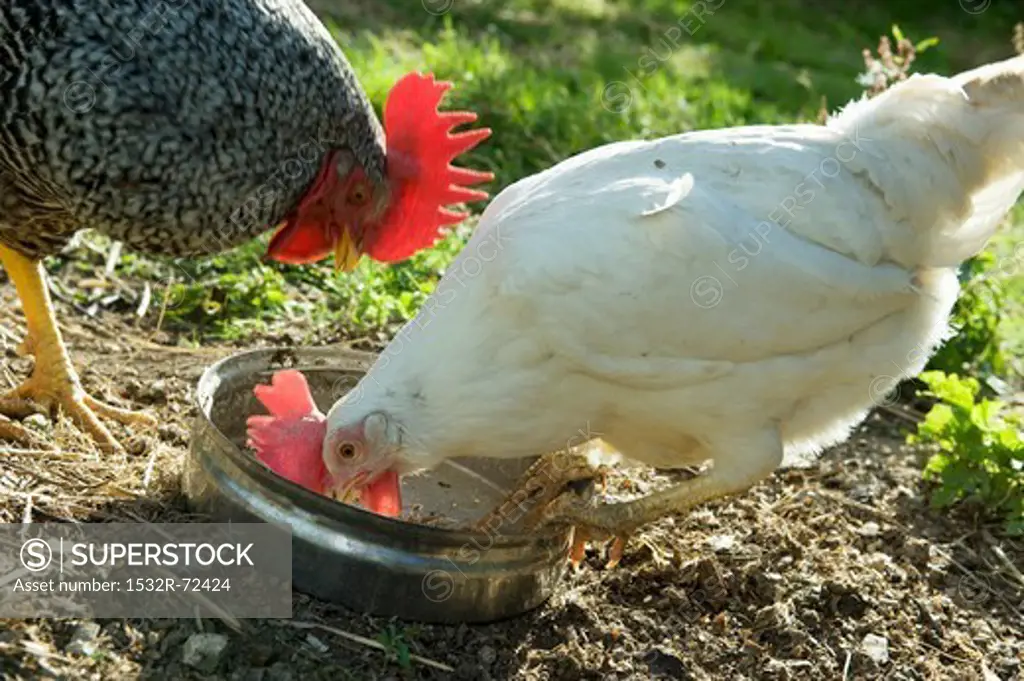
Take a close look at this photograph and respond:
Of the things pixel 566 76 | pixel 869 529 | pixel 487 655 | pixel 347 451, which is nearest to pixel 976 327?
pixel 869 529

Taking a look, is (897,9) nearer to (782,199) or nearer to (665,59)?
(665,59)

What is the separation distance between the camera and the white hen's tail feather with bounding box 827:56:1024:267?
143 inches

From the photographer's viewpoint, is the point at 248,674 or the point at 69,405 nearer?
the point at 248,674

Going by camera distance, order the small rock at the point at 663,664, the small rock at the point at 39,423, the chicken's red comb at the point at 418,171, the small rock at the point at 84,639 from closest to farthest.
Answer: the small rock at the point at 84,639 → the small rock at the point at 663,664 → the chicken's red comb at the point at 418,171 → the small rock at the point at 39,423

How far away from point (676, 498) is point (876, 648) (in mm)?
756

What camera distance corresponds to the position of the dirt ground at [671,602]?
3.25 m

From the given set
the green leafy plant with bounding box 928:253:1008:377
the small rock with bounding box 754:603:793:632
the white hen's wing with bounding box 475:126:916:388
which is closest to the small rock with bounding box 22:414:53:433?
the white hen's wing with bounding box 475:126:916:388

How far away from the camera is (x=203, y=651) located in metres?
3.19

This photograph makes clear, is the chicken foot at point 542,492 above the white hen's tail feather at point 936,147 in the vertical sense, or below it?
below

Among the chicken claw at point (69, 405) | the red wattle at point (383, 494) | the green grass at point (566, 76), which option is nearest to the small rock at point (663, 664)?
the red wattle at point (383, 494)

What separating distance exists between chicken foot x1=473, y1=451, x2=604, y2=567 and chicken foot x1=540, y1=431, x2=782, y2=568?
0.34ft

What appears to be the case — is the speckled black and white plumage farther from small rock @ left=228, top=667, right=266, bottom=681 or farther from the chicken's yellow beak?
small rock @ left=228, top=667, right=266, bottom=681

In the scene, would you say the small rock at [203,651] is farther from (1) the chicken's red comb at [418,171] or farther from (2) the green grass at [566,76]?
(2) the green grass at [566,76]

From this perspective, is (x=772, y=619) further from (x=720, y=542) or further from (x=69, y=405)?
(x=69, y=405)
